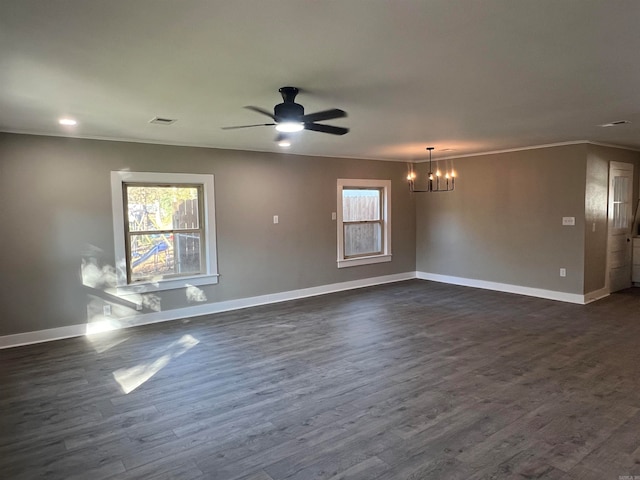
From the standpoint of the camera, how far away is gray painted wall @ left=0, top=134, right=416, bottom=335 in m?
4.63

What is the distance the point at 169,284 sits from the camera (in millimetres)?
5582

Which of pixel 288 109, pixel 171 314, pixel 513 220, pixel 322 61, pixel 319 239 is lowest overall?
pixel 171 314

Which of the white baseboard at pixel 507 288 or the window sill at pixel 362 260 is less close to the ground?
the window sill at pixel 362 260

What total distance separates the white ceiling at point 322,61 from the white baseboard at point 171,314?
2310 mm

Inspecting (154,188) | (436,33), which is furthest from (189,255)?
(436,33)

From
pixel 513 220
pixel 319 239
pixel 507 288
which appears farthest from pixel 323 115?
pixel 507 288

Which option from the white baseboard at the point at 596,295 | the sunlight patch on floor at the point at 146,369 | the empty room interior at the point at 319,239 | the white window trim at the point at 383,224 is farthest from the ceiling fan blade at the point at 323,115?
the white baseboard at the point at 596,295

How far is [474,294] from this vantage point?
22.5 ft

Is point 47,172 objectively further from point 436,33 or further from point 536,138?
point 536,138

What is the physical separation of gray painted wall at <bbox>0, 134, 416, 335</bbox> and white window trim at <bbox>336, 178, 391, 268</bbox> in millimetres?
119

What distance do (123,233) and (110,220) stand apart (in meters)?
0.22

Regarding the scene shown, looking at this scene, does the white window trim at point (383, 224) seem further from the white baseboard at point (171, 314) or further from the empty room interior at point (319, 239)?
the white baseboard at point (171, 314)

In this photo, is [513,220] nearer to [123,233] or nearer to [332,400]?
[332,400]

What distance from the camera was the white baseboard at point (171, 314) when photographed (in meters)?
4.72
